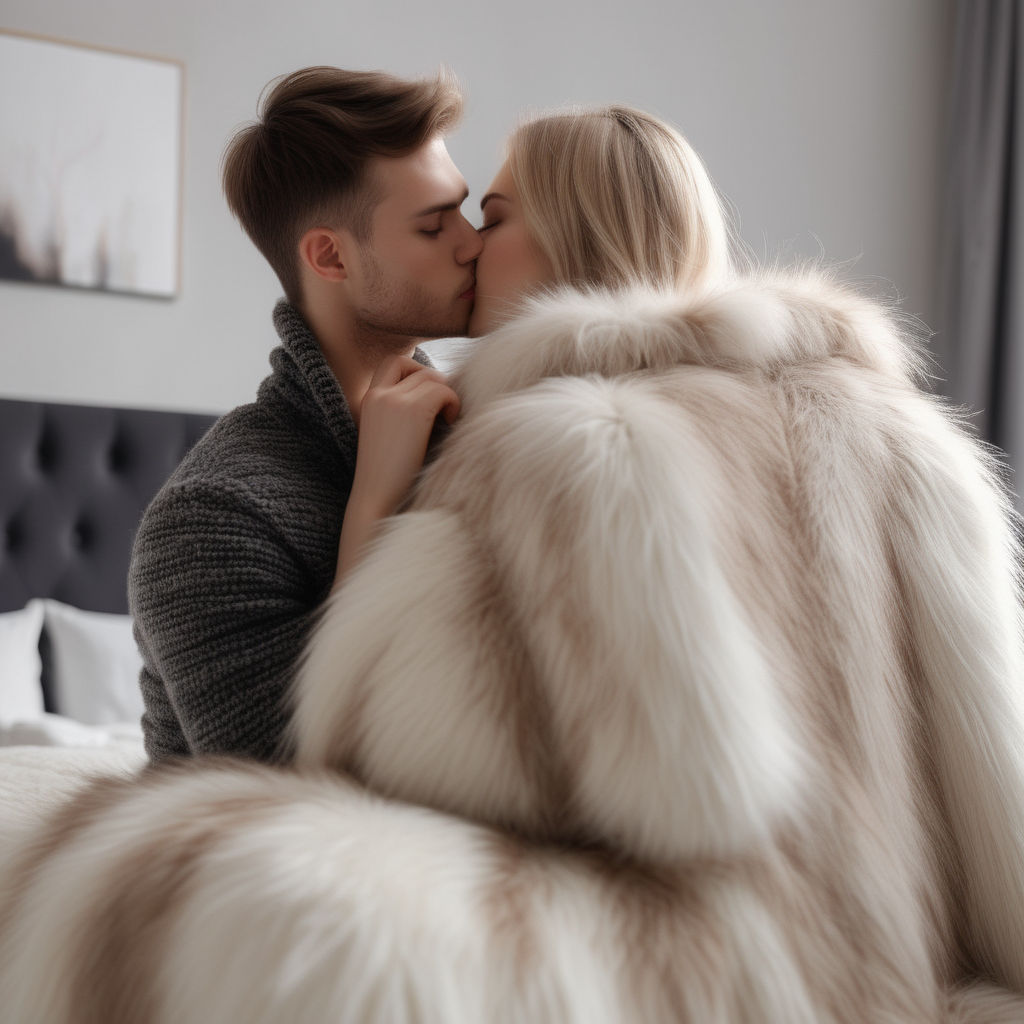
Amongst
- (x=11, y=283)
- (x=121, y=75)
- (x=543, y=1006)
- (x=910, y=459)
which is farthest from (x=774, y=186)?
(x=543, y=1006)

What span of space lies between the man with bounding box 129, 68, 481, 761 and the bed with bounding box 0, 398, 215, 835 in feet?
3.94

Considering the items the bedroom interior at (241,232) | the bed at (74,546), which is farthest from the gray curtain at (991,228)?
the bed at (74,546)

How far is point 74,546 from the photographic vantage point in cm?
286

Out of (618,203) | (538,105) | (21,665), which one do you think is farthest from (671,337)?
(538,105)

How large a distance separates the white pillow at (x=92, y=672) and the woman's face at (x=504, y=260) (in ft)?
4.87

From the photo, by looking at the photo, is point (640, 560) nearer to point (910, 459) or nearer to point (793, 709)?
point (793, 709)

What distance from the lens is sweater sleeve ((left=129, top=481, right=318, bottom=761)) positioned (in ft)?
3.68

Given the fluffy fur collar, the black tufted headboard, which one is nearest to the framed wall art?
the black tufted headboard

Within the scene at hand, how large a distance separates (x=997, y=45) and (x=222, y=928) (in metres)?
3.58

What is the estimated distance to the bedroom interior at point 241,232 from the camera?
279 cm

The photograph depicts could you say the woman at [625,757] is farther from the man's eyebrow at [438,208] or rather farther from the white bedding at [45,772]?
the man's eyebrow at [438,208]

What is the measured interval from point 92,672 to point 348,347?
1.40 meters

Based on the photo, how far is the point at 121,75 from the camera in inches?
113

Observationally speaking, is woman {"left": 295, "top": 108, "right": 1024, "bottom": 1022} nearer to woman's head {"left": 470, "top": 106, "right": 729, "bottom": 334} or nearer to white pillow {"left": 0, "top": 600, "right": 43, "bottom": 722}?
woman's head {"left": 470, "top": 106, "right": 729, "bottom": 334}
